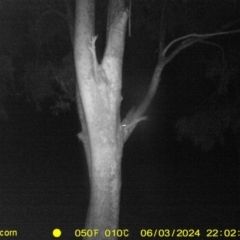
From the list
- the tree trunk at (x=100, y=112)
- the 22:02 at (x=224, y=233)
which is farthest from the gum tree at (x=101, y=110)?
the 22:02 at (x=224, y=233)

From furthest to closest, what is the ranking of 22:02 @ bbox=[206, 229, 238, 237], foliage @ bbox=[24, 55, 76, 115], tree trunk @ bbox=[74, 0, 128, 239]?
foliage @ bbox=[24, 55, 76, 115] → 22:02 @ bbox=[206, 229, 238, 237] → tree trunk @ bbox=[74, 0, 128, 239]

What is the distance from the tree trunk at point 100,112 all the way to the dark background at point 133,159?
12.1 feet

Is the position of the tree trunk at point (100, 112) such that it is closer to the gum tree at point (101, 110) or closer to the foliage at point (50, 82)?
the gum tree at point (101, 110)

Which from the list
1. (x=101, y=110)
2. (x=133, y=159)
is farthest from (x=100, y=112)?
(x=133, y=159)

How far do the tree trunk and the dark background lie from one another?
3.67 m

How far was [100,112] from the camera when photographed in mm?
9195

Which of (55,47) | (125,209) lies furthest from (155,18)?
(125,209)

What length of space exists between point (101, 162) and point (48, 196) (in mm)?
11333

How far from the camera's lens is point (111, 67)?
938cm

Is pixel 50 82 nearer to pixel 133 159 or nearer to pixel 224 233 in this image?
pixel 224 233

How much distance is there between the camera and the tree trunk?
9.20 meters

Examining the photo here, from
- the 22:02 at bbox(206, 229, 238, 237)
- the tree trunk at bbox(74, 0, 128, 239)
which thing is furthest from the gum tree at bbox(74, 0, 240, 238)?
the 22:02 at bbox(206, 229, 238, 237)

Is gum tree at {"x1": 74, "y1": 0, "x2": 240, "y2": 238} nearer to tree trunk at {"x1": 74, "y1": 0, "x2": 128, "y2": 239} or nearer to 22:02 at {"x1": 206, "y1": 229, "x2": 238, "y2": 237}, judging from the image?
tree trunk at {"x1": 74, "y1": 0, "x2": 128, "y2": 239}

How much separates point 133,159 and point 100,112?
1541 cm
